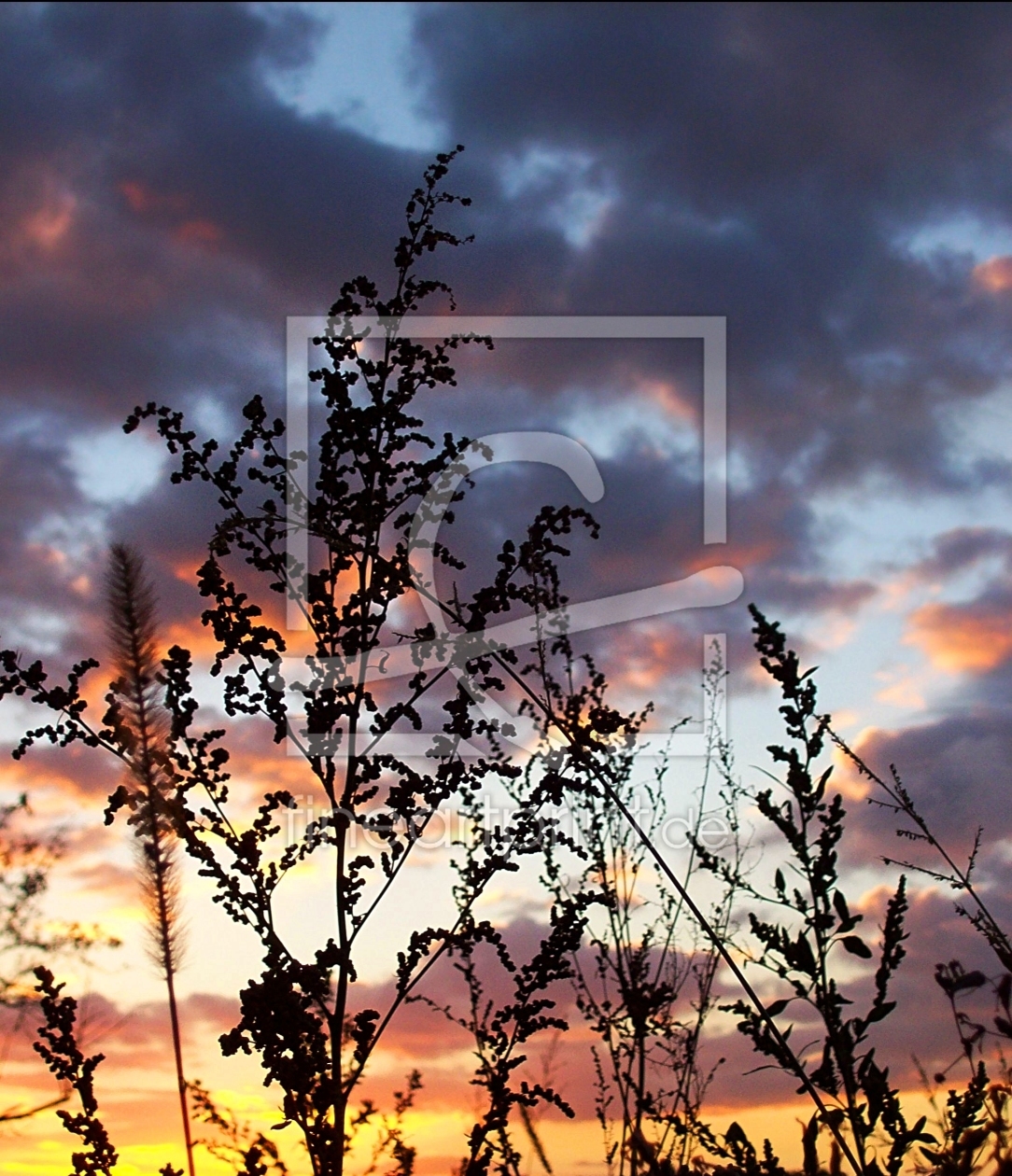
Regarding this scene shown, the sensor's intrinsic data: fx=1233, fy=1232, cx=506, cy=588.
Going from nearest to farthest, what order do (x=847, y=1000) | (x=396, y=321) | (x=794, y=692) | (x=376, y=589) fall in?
(x=847, y=1000) < (x=794, y=692) < (x=376, y=589) < (x=396, y=321)

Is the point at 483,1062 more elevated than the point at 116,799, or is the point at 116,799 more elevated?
the point at 116,799

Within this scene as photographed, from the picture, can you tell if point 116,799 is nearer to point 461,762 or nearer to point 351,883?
point 351,883

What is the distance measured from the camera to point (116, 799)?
4910mm

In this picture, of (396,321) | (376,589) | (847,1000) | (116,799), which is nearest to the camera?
(847,1000)

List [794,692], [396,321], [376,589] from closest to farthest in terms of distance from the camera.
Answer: [794,692] < [376,589] < [396,321]

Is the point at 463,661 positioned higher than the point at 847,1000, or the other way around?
the point at 463,661

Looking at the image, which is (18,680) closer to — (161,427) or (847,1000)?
(161,427)

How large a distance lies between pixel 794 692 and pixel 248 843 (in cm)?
263

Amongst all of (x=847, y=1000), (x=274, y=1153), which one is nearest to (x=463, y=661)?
(x=274, y=1153)

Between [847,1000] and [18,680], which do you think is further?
[18,680]

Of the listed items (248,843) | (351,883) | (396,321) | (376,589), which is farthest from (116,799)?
(396,321)

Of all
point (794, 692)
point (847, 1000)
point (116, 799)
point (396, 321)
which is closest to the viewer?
point (847, 1000)

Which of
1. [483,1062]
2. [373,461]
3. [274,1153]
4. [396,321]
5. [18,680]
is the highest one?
[396,321]

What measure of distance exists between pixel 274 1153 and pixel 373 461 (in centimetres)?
305
